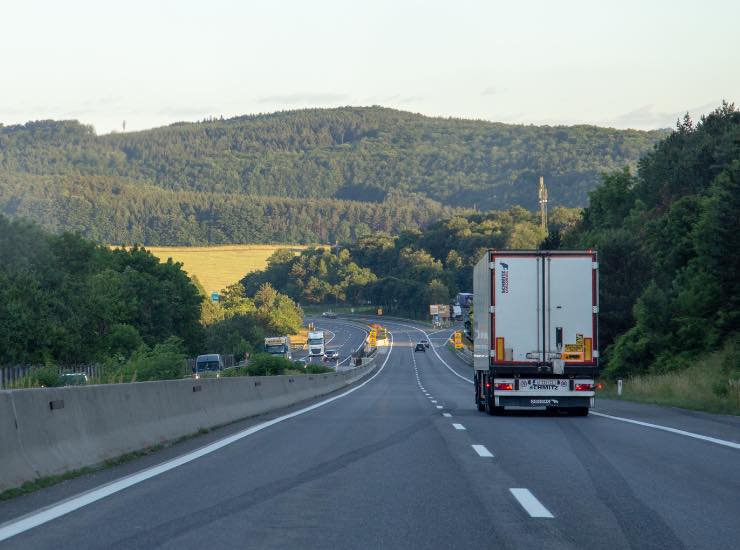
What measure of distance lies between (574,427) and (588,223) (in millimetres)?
110388

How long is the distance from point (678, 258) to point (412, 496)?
63620 mm

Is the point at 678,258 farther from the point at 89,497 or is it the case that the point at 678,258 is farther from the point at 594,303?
the point at 89,497

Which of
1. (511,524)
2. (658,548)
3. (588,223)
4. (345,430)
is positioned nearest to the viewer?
(658,548)

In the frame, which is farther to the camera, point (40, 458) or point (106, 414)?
point (106, 414)

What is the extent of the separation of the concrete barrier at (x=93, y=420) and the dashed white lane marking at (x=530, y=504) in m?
4.55

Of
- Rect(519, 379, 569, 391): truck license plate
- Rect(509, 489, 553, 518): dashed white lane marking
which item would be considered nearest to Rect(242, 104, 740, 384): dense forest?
Rect(519, 379, 569, 391): truck license plate

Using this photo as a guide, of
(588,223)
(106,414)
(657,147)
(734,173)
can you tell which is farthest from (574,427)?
(588,223)

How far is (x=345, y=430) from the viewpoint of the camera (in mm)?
19422

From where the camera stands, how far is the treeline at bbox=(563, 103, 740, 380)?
51.6 m

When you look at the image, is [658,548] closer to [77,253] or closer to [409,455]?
[409,455]

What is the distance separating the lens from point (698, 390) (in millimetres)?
33219

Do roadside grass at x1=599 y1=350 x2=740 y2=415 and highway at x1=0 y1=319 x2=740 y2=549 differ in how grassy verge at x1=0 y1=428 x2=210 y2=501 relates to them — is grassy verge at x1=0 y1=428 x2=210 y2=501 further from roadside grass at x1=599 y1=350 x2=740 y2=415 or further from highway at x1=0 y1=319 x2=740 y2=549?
roadside grass at x1=599 y1=350 x2=740 y2=415

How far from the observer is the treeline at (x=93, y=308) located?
6912 cm

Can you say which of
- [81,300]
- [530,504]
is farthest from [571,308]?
[81,300]
